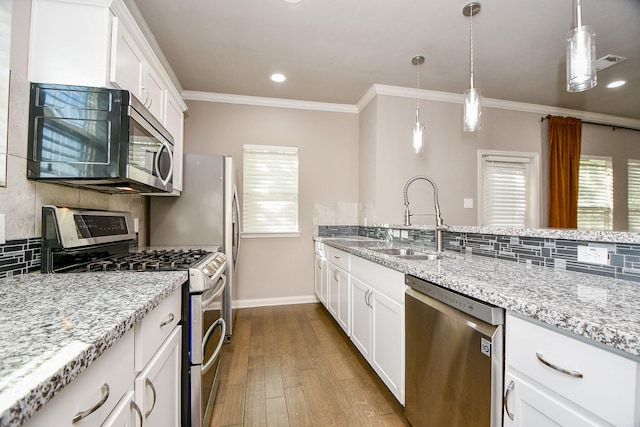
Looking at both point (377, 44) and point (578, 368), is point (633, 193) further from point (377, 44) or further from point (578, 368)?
point (578, 368)

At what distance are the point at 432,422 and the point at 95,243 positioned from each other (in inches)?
74.8

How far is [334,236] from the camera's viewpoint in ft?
11.8

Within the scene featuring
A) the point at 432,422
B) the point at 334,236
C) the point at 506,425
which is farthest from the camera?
the point at 334,236

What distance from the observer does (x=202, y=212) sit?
2572 mm

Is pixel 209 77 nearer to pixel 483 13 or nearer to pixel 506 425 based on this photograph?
pixel 483 13

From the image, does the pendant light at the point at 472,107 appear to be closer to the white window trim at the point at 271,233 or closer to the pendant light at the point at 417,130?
the pendant light at the point at 417,130

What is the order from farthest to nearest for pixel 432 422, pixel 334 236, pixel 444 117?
pixel 334 236 < pixel 444 117 < pixel 432 422

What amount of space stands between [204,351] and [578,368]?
1.45m

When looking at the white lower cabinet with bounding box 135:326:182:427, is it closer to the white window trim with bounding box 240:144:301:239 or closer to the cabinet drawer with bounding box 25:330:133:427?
the cabinet drawer with bounding box 25:330:133:427

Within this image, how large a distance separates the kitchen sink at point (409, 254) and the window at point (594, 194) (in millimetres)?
3079

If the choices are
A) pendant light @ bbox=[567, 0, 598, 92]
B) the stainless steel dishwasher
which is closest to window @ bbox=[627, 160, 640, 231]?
pendant light @ bbox=[567, 0, 598, 92]

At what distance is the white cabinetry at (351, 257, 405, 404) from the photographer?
1.48 meters

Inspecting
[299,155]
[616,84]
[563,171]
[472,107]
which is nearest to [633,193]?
[563,171]

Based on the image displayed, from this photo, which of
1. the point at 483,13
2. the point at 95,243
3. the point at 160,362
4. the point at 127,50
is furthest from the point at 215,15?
the point at 160,362
